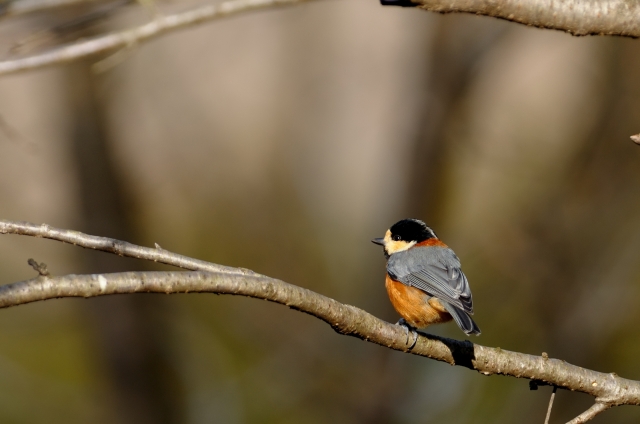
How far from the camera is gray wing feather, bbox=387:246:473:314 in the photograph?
12.8 ft

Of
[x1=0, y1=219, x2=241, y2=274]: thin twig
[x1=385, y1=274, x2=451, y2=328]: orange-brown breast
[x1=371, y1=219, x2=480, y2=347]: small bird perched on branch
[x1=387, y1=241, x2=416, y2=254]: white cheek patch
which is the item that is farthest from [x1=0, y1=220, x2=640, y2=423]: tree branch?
[x1=387, y1=241, x2=416, y2=254]: white cheek patch

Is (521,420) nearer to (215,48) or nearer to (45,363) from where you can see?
(45,363)

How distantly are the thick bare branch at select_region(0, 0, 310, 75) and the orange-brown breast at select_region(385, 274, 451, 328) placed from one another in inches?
72.6

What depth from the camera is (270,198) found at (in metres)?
10.5

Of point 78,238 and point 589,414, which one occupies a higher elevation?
point 78,238

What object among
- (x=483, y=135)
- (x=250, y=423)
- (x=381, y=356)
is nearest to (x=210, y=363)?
(x=250, y=423)

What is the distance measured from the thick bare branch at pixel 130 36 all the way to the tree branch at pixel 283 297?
1029 mm

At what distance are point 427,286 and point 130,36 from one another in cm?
214

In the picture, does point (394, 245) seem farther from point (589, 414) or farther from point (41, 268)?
point (41, 268)

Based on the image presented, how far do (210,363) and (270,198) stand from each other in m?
3.54

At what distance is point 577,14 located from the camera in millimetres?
2908

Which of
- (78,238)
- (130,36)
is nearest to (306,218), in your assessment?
(130,36)

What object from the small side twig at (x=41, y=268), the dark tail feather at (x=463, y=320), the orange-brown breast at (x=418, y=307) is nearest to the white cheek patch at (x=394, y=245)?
the orange-brown breast at (x=418, y=307)

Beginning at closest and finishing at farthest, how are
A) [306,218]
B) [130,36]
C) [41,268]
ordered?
[41,268]
[130,36]
[306,218]
